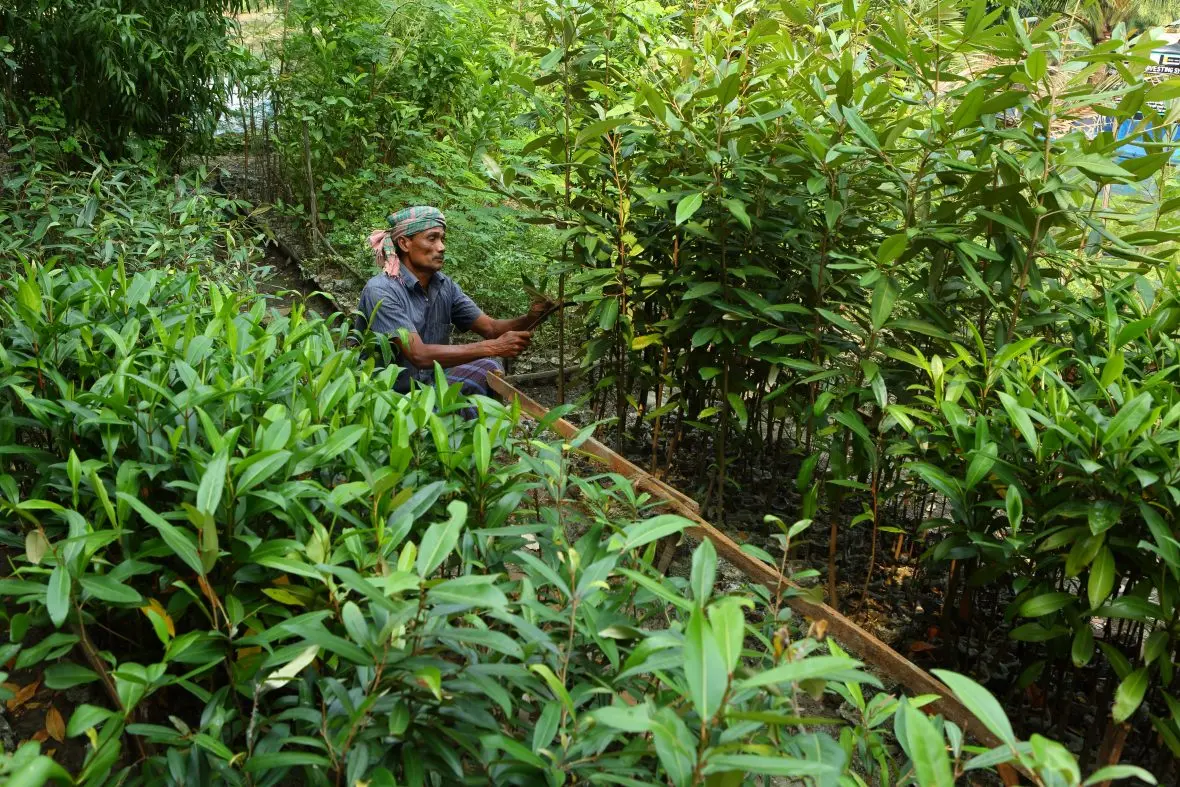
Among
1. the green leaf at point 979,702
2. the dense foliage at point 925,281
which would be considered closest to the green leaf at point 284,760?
the green leaf at point 979,702

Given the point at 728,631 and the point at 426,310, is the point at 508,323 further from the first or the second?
the point at 728,631

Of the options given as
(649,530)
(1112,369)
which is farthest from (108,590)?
(1112,369)

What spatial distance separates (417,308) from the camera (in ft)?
13.0

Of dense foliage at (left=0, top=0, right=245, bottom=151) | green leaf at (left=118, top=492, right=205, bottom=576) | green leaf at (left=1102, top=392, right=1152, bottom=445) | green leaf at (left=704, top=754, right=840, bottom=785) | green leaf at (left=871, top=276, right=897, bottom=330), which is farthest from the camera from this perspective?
dense foliage at (left=0, top=0, right=245, bottom=151)

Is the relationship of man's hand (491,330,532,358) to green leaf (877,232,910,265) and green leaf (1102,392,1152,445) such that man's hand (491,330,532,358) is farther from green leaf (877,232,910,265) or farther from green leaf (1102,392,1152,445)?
green leaf (1102,392,1152,445)

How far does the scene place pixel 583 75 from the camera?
11.1 feet

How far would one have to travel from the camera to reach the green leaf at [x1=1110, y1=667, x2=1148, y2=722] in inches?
73.8

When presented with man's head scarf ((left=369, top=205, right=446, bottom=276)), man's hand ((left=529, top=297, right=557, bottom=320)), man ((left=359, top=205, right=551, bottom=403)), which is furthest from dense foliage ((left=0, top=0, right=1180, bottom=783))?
man's head scarf ((left=369, top=205, right=446, bottom=276))

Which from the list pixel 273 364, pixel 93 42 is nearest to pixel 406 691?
pixel 273 364

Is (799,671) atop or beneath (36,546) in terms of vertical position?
atop

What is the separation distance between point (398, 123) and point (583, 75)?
367cm

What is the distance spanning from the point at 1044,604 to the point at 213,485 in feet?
5.66

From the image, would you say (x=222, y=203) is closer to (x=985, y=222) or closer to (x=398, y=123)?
(x=398, y=123)

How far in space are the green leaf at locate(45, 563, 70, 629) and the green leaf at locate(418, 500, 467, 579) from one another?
20.9 inches
